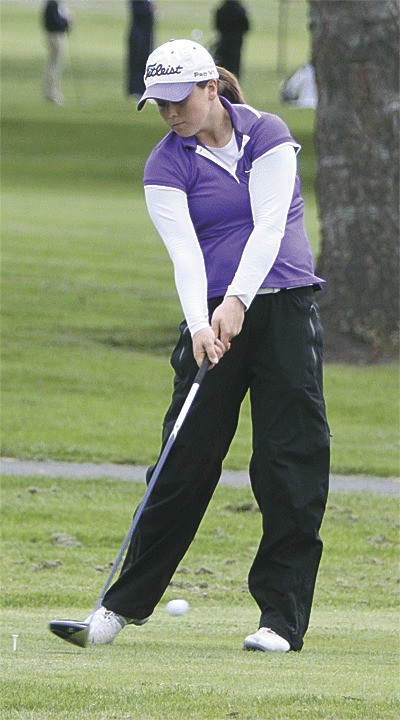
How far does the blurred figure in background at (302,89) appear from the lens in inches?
1323

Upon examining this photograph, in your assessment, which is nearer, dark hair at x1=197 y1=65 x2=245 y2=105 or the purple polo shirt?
the purple polo shirt

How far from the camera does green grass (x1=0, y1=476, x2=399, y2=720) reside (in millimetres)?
4777

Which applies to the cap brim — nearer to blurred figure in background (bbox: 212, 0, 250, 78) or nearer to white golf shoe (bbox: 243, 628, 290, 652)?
white golf shoe (bbox: 243, 628, 290, 652)

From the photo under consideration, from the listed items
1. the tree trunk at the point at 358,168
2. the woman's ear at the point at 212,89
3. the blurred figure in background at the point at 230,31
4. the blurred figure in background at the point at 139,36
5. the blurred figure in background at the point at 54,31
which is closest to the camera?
the woman's ear at the point at 212,89

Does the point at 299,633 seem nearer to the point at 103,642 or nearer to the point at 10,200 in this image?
the point at 103,642

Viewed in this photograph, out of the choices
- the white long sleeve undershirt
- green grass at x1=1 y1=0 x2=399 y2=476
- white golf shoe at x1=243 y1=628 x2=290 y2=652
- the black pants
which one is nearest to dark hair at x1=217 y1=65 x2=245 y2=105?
the white long sleeve undershirt

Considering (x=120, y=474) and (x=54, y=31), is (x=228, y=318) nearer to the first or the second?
(x=120, y=474)

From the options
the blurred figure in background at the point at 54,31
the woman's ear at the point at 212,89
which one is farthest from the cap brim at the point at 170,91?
the blurred figure in background at the point at 54,31

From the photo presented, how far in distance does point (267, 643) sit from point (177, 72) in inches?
81.1

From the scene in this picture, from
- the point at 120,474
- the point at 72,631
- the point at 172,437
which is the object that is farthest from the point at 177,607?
the point at 120,474

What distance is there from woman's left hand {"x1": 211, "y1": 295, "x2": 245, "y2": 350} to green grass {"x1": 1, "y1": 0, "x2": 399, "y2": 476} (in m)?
5.43

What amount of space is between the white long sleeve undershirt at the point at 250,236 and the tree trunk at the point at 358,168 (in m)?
8.92

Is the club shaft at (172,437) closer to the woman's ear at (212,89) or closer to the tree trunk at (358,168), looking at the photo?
the woman's ear at (212,89)

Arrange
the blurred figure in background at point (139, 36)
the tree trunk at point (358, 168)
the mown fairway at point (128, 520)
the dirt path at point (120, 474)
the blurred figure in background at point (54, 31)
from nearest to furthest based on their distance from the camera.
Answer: the mown fairway at point (128, 520)
the dirt path at point (120, 474)
the tree trunk at point (358, 168)
the blurred figure in background at point (54, 31)
the blurred figure in background at point (139, 36)
